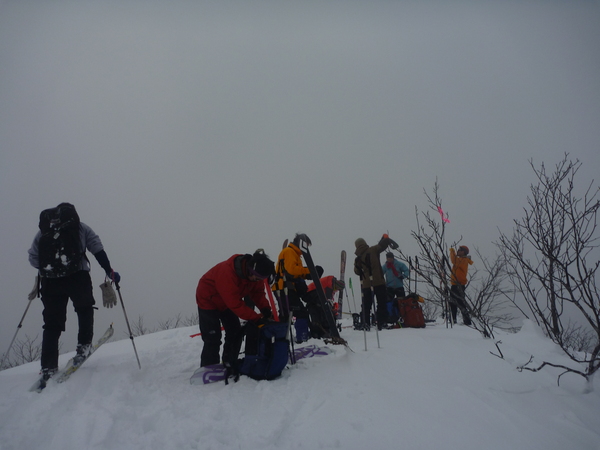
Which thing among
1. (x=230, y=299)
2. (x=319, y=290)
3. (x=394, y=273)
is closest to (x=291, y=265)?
(x=319, y=290)

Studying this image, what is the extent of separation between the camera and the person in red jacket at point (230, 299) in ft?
10.7

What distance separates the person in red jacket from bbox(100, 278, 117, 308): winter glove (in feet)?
3.50

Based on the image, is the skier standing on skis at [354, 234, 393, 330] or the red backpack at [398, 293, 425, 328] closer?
the skier standing on skis at [354, 234, 393, 330]

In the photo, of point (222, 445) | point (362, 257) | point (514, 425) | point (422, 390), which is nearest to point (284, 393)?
point (222, 445)

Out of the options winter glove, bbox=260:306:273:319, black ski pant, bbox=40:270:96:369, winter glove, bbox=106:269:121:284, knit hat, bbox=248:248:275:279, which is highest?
knit hat, bbox=248:248:275:279

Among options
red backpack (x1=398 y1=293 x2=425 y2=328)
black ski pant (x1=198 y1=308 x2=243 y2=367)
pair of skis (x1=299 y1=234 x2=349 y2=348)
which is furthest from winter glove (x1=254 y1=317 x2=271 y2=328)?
red backpack (x1=398 y1=293 x2=425 y2=328)

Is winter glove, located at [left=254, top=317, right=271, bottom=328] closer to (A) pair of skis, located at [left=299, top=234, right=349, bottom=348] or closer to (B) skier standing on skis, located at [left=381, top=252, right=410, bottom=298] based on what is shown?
(A) pair of skis, located at [left=299, top=234, right=349, bottom=348]

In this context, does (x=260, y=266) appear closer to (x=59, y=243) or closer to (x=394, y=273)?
(x=59, y=243)

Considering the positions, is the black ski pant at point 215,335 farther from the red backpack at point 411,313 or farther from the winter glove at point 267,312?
the red backpack at point 411,313

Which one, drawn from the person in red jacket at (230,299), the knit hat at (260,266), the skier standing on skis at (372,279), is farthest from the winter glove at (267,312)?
the skier standing on skis at (372,279)

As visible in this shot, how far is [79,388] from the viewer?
2.77 metres

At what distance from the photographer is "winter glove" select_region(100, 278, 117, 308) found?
3.67 meters

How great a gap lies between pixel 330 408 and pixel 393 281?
5.69m

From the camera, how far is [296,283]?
500 centimetres
